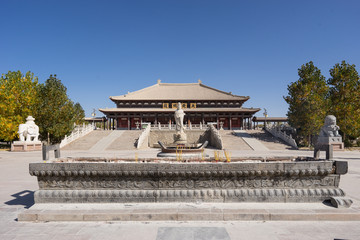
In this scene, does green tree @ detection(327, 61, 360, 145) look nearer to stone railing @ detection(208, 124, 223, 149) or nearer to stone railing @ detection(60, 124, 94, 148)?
stone railing @ detection(208, 124, 223, 149)

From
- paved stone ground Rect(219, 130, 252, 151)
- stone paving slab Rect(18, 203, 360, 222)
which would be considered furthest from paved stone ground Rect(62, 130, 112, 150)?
stone paving slab Rect(18, 203, 360, 222)

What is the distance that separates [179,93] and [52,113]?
22612 millimetres

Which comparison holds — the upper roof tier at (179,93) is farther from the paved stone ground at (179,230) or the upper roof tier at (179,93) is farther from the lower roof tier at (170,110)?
the paved stone ground at (179,230)

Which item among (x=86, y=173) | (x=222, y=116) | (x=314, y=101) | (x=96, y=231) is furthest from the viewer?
(x=222, y=116)

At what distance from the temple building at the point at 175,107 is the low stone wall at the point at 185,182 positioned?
102ft

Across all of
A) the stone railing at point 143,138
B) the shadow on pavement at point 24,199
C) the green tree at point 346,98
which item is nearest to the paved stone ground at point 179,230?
the shadow on pavement at point 24,199

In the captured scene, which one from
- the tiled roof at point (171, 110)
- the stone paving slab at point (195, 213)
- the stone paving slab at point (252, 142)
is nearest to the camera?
the stone paving slab at point (195, 213)

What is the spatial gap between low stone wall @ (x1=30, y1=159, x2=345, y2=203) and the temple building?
3117 cm

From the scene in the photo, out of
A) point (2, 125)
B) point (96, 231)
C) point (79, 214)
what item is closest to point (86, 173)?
point (79, 214)

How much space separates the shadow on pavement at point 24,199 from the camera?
16.5ft

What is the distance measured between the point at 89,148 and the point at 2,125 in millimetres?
8910

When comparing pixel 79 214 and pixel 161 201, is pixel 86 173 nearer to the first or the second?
pixel 79 214

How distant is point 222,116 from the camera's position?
37.3 metres

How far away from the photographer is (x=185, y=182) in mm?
4246
